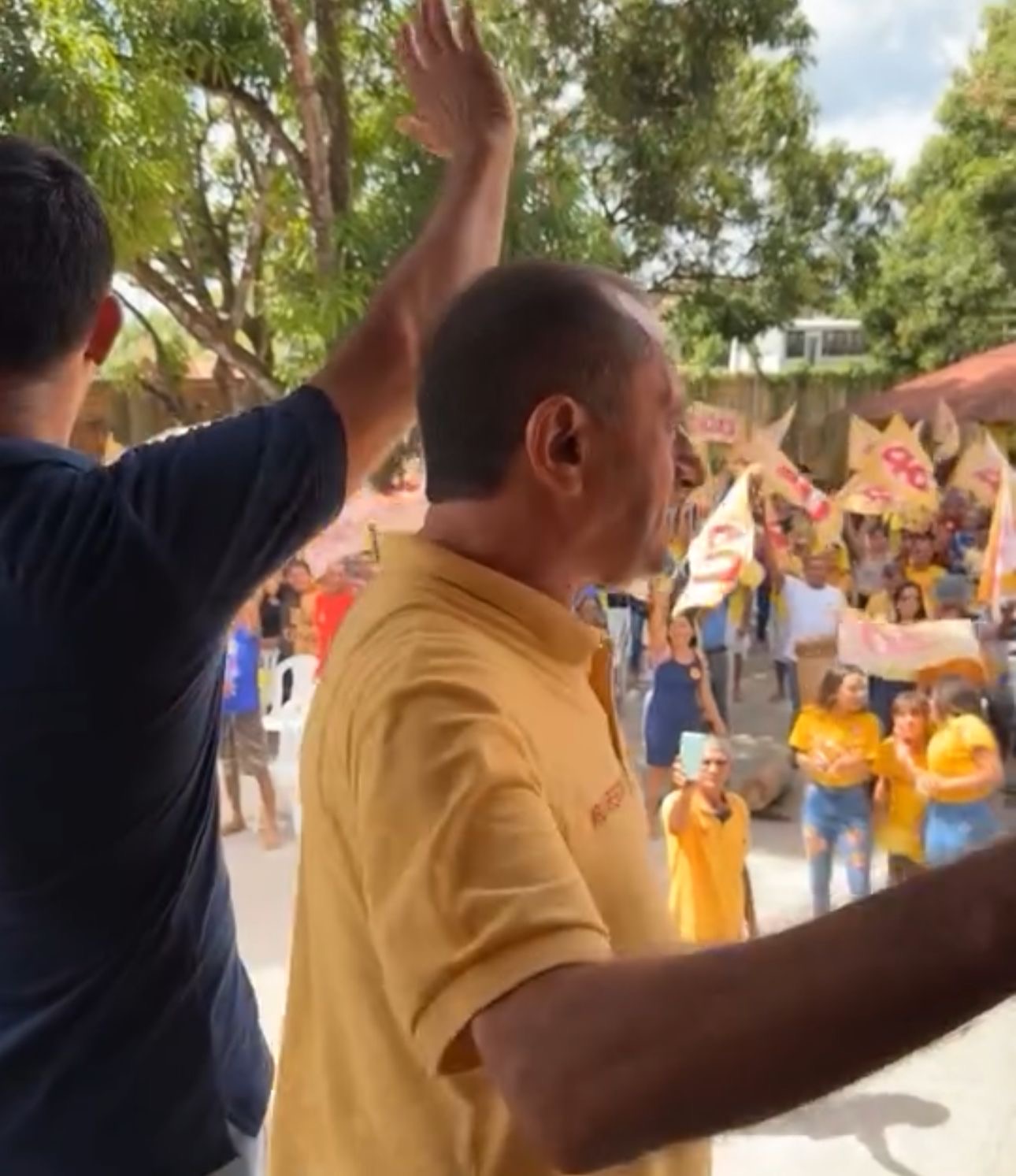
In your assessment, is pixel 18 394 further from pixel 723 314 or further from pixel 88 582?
pixel 723 314

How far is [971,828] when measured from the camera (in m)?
2.13

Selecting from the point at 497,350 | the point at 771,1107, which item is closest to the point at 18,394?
the point at 497,350

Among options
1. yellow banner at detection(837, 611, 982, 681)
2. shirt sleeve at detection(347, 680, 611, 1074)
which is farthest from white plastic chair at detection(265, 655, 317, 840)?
shirt sleeve at detection(347, 680, 611, 1074)

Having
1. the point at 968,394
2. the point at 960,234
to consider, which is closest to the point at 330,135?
the point at 960,234

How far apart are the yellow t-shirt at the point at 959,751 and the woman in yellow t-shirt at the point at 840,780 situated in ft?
0.47

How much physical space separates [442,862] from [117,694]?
0.76 feet

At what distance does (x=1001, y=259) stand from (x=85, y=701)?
3.71m

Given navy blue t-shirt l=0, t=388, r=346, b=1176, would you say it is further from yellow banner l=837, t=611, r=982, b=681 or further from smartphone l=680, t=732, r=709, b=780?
yellow banner l=837, t=611, r=982, b=681

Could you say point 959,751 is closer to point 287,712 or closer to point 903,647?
point 903,647

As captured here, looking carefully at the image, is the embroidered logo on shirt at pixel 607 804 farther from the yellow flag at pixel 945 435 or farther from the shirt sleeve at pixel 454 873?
the yellow flag at pixel 945 435

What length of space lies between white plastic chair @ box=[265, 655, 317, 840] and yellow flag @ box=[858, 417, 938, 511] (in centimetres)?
183

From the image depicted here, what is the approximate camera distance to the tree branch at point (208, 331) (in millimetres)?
3492

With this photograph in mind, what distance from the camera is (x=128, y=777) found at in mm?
578

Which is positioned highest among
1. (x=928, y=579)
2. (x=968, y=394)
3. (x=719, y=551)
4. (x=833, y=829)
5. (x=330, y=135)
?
(x=330, y=135)
